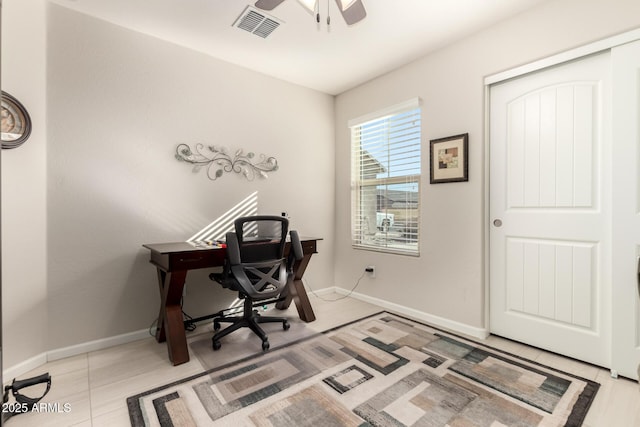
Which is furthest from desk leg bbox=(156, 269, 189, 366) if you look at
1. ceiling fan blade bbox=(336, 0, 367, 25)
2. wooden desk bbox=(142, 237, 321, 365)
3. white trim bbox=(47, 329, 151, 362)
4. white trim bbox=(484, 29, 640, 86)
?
white trim bbox=(484, 29, 640, 86)

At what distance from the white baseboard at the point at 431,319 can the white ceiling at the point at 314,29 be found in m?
2.44

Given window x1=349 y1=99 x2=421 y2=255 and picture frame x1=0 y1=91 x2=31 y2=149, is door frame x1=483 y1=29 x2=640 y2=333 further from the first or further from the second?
picture frame x1=0 y1=91 x2=31 y2=149

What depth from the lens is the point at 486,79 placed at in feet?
8.71

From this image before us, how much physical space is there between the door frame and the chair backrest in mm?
1672

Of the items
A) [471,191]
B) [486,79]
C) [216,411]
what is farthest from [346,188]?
[216,411]

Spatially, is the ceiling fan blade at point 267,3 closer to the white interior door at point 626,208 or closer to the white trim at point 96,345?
the white interior door at point 626,208

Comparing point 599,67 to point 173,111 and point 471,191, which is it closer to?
point 471,191

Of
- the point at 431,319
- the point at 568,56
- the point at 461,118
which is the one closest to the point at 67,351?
the point at 431,319

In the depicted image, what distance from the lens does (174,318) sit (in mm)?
2422

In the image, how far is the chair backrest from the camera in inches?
97.0

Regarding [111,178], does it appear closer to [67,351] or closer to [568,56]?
[67,351]

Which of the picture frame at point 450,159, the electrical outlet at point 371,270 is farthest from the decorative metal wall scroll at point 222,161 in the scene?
the picture frame at point 450,159

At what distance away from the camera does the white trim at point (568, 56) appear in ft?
6.77

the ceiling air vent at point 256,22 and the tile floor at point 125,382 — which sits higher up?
the ceiling air vent at point 256,22
